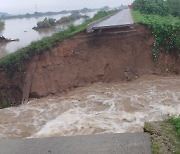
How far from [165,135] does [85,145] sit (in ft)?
5.60

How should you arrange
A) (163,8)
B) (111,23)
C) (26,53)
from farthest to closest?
(163,8) → (111,23) → (26,53)

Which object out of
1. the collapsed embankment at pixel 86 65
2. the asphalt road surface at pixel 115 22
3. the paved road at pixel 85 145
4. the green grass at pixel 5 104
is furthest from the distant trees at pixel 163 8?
the paved road at pixel 85 145

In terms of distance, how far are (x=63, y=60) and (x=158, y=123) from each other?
7.87 m

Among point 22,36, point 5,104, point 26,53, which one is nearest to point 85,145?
point 5,104

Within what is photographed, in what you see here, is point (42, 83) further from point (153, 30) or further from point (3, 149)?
point (3, 149)

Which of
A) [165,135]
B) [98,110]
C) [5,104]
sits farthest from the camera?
[5,104]

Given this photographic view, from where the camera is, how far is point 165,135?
6875 millimetres

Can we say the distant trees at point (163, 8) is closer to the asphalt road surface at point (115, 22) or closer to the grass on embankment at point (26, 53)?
the asphalt road surface at point (115, 22)

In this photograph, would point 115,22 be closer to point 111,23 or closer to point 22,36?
point 111,23

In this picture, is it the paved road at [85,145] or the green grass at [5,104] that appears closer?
the paved road at [85,145]

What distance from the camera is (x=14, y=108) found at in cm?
1284

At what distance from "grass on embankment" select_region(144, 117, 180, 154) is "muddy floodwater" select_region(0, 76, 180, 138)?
6.67ft

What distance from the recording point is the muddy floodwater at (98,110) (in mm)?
9969

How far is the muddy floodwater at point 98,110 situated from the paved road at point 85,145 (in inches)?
81.4
